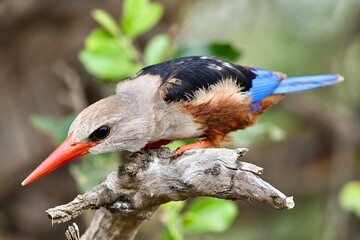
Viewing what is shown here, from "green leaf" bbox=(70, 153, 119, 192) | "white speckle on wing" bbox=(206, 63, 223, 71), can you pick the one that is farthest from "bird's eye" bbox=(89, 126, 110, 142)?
"green leaf" bbox=(70, 153, 119, 192)

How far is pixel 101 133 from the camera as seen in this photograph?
8.36 feet

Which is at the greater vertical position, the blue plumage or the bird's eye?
the blue plumage

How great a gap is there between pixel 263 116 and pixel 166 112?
2.34m

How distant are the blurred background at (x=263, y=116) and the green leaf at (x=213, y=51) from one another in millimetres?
708

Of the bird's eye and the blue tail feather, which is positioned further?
the blue tail feather

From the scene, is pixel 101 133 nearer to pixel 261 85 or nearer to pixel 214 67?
pixel 214 67

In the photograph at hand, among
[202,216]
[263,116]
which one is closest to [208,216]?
[202,216]

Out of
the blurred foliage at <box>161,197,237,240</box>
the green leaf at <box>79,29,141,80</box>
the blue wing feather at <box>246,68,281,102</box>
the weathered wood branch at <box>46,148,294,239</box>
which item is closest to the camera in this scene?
the weathered wood branch at <box>46,148,294,239</box>

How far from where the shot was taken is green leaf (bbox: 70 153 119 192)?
339cm

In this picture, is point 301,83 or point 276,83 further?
point 301,83

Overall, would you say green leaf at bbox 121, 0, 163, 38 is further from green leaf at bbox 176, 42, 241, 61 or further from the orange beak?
the orange beak

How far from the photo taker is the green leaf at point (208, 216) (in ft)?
10.5

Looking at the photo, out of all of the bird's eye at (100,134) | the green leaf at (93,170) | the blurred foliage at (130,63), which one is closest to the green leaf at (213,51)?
the blurred foliage at (130,63)

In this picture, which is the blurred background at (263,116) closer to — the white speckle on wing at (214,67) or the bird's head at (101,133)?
the white speckle on wing at (214,67)
